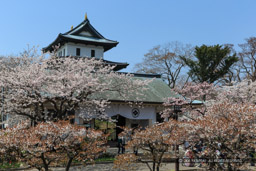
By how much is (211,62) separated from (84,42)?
18.1 metres

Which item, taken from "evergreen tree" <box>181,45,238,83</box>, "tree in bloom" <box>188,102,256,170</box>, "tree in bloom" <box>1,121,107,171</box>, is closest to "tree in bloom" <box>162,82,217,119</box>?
"evergreen tree" <box>181,45,238,83</box>

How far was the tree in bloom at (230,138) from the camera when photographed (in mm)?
8500

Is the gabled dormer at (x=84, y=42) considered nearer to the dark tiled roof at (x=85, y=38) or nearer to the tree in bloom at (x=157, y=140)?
the dark tiled roof at (x=85, y=38)

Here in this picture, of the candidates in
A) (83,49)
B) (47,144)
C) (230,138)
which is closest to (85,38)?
(83,49)

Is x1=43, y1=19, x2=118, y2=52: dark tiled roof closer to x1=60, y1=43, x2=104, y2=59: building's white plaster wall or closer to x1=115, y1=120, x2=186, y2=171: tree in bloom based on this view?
x1=60, y1=43, x2=104, y2=59: building's white plaster wall

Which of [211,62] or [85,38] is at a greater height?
[85,38]

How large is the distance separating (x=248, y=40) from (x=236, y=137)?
115 feet

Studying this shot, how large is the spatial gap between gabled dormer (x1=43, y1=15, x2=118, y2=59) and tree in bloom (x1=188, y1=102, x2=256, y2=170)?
86.2 ft

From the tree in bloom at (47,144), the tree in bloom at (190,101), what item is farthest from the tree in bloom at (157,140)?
the tree in bloom at (190,101)

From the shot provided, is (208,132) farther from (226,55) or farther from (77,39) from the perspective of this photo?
(226,55)

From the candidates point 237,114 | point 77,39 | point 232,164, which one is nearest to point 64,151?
point 232,164

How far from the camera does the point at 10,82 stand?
15.4 metres

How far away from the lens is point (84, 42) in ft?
110

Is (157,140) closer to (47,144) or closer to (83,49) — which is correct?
(47,144)
